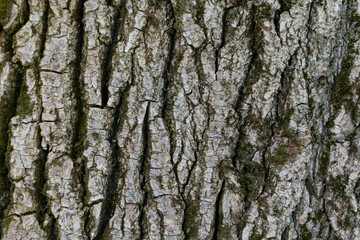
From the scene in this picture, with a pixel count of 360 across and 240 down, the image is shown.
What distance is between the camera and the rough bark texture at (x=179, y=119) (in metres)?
1.59

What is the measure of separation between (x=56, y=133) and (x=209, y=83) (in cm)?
80

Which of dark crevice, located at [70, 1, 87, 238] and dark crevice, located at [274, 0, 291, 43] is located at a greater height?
dark crevice, located at [274, 0, 291, 43]

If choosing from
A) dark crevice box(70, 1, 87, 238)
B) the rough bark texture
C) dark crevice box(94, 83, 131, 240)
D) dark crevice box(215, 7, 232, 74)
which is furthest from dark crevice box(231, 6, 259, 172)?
dark crevice box(70, 1, 87, 238)

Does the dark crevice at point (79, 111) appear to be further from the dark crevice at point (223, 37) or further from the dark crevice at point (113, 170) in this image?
the dark crevice at point (223, 37)

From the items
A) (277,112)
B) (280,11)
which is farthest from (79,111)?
(280,11)

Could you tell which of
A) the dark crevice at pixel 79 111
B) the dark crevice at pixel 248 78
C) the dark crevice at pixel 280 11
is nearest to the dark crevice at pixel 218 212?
the dark crevice at pixel 248 78

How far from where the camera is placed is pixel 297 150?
5.40 ft

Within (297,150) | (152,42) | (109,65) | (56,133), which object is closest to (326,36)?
(297,150)

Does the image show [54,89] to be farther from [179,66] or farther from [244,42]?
[244,42]

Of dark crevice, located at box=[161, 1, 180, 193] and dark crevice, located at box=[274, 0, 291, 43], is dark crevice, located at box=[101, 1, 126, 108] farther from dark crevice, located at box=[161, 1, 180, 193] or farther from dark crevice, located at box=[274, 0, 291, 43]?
dark crevice, located at box=[274, 0, 291, 43]

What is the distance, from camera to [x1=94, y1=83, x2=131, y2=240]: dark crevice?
161cm

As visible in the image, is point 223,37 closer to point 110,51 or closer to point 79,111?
point 110,51

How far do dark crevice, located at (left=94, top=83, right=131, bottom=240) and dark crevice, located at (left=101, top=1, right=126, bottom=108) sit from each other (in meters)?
0.08

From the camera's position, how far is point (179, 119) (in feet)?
5.33
